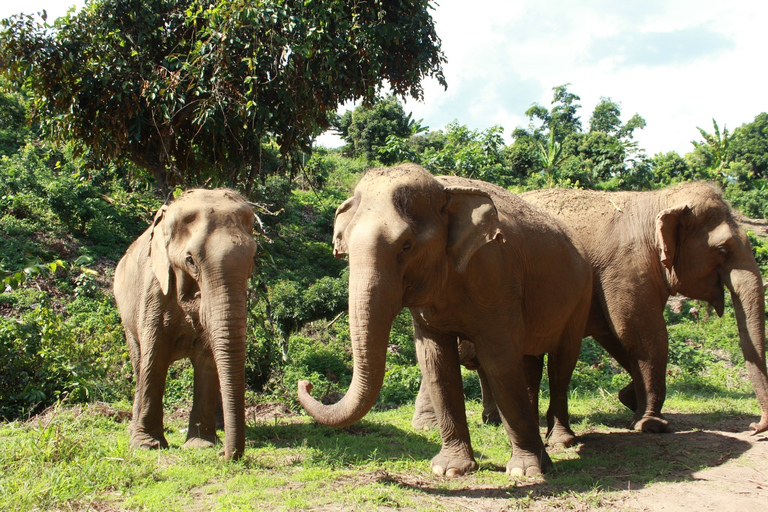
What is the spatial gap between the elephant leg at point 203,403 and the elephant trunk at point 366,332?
2437 mm

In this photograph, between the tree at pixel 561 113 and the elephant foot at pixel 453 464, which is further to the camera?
the tree at pixel 561 113

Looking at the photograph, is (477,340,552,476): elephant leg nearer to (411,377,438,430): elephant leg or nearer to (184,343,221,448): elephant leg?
(411,377,438,430): elephant leg

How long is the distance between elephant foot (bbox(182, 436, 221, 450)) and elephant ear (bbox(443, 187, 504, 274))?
118 inches

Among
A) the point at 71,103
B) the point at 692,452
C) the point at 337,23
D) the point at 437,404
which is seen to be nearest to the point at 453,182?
the point at 437,404

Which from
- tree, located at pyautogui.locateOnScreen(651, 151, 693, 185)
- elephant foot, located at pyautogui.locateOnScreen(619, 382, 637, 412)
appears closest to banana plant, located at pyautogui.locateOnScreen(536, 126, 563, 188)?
tree, located at pyautogui.locateOnScreen(651, 151, 693, 185)

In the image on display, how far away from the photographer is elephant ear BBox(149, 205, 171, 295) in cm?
594

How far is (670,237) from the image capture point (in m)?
7.64

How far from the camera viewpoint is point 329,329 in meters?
13.6

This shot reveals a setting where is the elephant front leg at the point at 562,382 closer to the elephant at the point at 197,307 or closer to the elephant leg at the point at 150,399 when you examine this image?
the elephant at the point at 197,307

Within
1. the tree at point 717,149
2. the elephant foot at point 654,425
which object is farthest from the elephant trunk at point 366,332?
the tree at point 717,149

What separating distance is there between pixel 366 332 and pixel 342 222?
1.12 metres

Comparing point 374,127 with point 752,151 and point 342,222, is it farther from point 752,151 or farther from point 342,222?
point 342,222

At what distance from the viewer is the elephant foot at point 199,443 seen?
5936 mm

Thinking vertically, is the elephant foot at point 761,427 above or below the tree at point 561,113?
below
